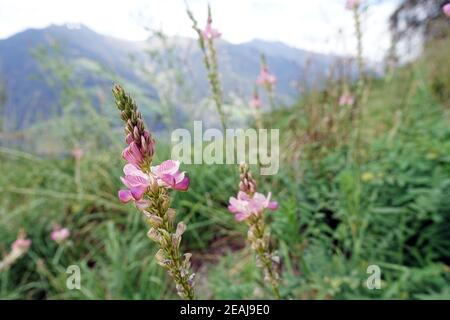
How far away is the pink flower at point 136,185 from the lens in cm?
76

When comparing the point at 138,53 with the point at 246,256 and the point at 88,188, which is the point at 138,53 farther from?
the point at 246,256

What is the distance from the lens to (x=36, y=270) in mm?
2996

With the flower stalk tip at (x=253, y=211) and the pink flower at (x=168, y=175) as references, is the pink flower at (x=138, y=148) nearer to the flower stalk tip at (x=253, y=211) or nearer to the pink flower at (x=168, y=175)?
the pink flower at (x=168, y=175)

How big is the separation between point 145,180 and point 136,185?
0.06 feet

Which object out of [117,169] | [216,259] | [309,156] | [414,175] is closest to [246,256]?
[216,259]

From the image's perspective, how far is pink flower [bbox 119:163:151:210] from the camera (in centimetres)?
76
